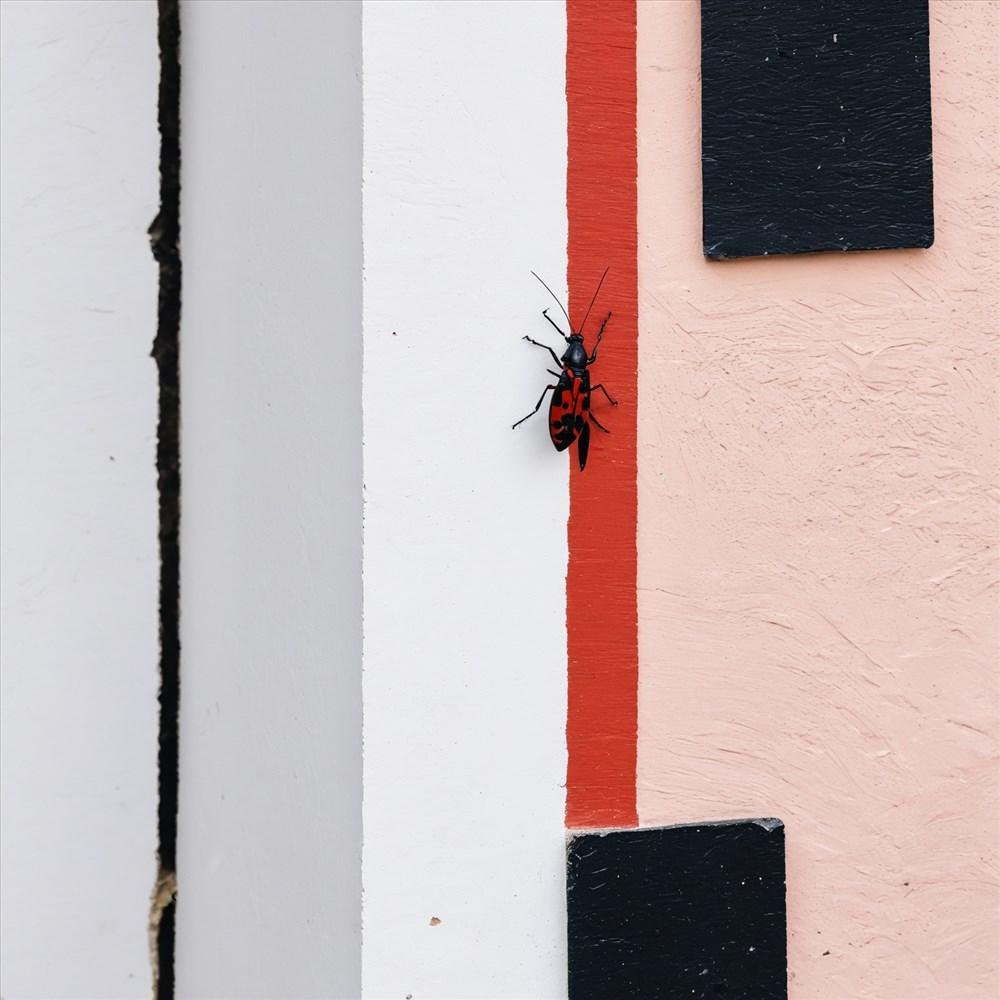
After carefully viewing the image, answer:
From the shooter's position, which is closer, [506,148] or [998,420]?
[506,148]

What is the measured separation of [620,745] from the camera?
127 centimetres

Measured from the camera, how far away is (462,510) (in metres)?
1.20

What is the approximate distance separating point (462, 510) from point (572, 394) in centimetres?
18

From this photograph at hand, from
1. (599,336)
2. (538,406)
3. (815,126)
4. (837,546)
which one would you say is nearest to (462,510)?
(538,406)

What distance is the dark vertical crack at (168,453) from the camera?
144 cm

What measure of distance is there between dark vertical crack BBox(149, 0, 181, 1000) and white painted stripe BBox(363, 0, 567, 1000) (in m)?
0.42

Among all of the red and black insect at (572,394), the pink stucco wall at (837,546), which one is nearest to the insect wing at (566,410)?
the red and black insect at (572,394)

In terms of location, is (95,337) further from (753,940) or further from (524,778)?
(753,940)

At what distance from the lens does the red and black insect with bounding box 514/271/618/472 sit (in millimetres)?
1203

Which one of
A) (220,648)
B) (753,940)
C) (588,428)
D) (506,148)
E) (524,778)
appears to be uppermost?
(506,148)

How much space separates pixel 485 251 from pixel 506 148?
125 millimetres

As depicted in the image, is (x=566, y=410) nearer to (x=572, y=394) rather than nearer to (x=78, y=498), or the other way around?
(x=572, y=394)

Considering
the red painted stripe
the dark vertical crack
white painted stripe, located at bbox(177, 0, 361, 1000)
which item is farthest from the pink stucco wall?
the dark vertical crack

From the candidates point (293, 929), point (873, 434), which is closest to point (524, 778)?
point (293, 929)
